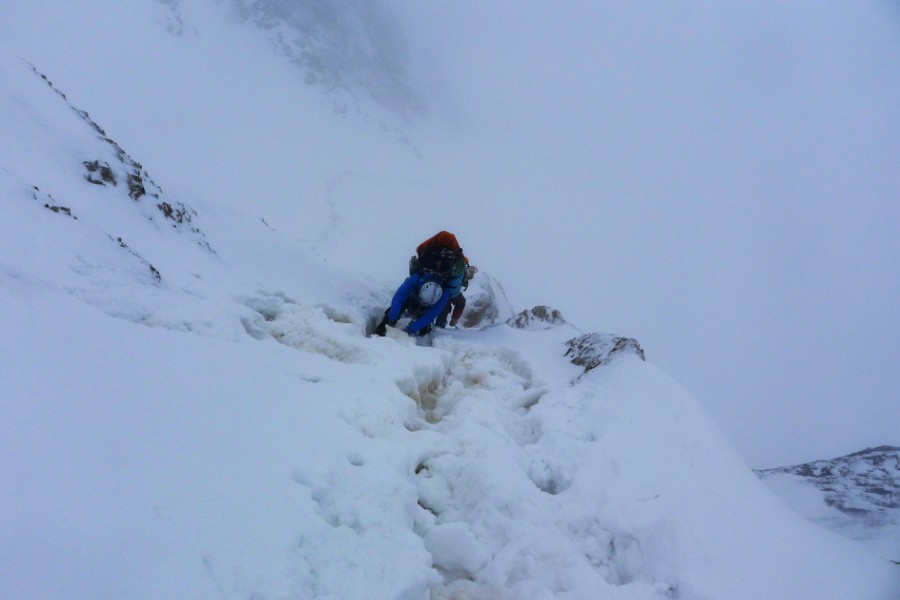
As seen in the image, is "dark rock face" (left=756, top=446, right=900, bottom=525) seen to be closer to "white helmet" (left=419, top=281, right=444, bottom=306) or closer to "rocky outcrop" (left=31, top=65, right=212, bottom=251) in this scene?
"white helmet" (left=419, top=281, right=444, bottom=306)

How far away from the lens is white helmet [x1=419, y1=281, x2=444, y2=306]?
22.6ft

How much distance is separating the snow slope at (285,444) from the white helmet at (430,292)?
754 millimetres

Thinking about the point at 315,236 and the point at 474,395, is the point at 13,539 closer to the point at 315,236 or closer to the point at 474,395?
the point at 474,395

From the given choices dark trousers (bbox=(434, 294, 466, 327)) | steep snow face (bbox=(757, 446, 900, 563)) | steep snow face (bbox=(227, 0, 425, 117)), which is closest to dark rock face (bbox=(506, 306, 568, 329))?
dark trousers (bbox=(434, 294, 466, 327))

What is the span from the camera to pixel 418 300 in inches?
282

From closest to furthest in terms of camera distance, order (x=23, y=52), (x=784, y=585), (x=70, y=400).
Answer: (x=70, y=400) → (x=784, y=585) → (x=23, y=52)

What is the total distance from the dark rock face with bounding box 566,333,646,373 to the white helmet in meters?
Answer: 2.14

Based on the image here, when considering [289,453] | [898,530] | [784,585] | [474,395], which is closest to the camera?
[289,453]

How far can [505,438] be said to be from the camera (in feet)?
13.8

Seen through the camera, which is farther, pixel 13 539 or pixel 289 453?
pixel 289 453

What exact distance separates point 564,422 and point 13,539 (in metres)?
4.03

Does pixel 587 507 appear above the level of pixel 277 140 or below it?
below

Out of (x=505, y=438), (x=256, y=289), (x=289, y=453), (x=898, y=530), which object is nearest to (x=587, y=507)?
(x=505, y=438)

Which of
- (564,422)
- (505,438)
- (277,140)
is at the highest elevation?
(277,140)
